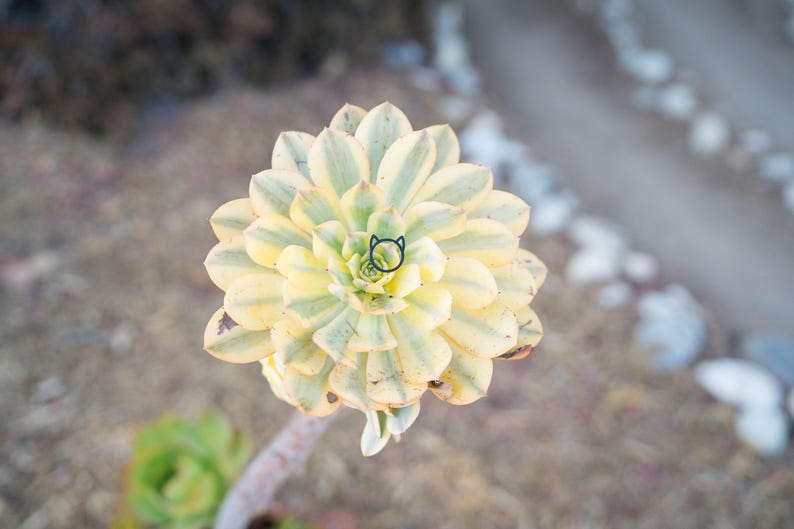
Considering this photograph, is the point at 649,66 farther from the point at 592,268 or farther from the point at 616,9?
the point at 592,268

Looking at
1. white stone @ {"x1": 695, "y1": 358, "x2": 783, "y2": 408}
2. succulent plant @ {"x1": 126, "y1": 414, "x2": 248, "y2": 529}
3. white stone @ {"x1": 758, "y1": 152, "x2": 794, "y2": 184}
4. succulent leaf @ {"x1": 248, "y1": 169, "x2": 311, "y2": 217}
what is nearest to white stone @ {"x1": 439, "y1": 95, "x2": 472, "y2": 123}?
white stone @ {"x1": 758, "y1": 152, "x2": 794, "y2": 184}

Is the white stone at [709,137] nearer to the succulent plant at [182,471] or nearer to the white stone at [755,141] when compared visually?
the white stone at [755,141]

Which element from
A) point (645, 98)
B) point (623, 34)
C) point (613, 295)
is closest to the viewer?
point (613, 295)

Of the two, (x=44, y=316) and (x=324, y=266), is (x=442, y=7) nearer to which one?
(x=44, y=316)

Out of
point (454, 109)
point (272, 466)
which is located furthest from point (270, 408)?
point (454, 109)

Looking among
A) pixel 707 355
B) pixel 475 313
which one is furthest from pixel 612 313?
pixel 475 313

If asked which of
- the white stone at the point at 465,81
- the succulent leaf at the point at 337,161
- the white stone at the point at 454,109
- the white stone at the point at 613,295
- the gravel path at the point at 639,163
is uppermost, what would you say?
the gravel path at the point at 639,163

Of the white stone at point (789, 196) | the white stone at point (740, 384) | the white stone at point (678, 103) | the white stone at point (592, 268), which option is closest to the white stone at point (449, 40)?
the white stone at point (678, 103)
